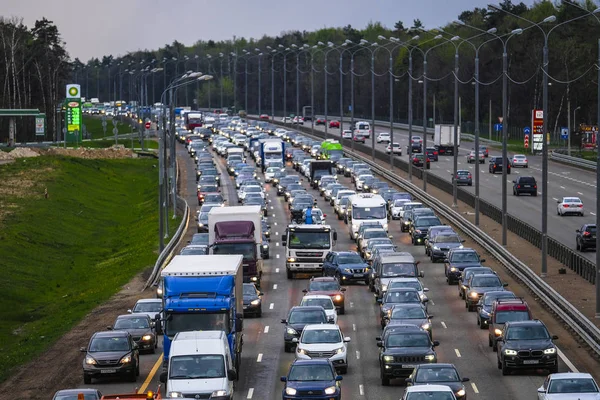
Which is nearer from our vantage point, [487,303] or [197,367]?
[197,367]

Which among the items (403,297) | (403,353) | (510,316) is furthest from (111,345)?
(403,297)

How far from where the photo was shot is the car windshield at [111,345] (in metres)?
38.8

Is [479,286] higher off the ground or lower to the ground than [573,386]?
lower

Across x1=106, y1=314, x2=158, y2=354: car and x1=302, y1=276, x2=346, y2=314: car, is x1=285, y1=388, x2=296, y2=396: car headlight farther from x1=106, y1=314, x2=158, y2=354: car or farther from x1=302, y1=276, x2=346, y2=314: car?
x1=302, y1=276, x2=346, y2=314: car

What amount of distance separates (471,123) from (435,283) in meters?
127

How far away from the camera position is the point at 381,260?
55.8 metres

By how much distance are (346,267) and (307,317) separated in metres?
15.3

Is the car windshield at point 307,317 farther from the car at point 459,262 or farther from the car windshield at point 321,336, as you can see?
the car at point 459,262

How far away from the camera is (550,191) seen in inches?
3991

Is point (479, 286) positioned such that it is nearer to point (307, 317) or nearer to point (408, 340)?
point (307, 317)

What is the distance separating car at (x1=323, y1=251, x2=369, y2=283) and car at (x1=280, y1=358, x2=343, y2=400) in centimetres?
2399

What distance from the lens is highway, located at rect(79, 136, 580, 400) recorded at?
123ft

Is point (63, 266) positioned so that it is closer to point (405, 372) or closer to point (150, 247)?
point (150, 247)

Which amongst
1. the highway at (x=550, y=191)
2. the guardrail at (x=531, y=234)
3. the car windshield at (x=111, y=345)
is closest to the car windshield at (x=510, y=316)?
the car windshield at (x=111, y=345)
